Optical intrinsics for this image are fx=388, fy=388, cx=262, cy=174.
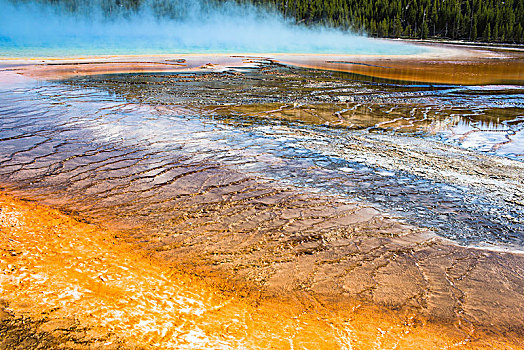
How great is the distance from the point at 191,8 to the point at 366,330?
295 feet

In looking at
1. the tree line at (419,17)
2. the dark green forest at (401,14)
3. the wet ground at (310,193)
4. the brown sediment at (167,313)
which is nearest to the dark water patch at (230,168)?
the wet ground at (310,193)

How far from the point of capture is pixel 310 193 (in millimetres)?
5000

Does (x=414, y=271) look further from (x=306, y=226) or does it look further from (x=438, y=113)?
(x=438, y=113)

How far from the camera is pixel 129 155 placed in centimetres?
632

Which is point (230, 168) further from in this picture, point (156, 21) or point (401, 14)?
point (401, 14)

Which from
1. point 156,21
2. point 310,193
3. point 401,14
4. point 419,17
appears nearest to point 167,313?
point 310,193

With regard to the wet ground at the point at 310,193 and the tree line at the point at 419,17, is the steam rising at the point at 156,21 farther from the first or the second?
the wet ground at the point at 310,193

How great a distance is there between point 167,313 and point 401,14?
8966 cm

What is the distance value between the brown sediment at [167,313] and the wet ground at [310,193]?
0.36ft

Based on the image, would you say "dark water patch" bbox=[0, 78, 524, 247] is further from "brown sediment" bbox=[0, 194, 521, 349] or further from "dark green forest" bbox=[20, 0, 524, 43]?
"dark green forest" bbox=[20, 0, 524, 43]

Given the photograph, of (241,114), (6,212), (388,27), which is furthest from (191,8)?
(6,212)

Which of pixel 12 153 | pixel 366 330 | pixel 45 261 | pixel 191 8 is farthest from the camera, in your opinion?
pixel 191 8

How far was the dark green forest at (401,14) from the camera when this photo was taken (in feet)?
214

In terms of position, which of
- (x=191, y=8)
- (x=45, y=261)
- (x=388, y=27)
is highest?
(x=191, y=8)
